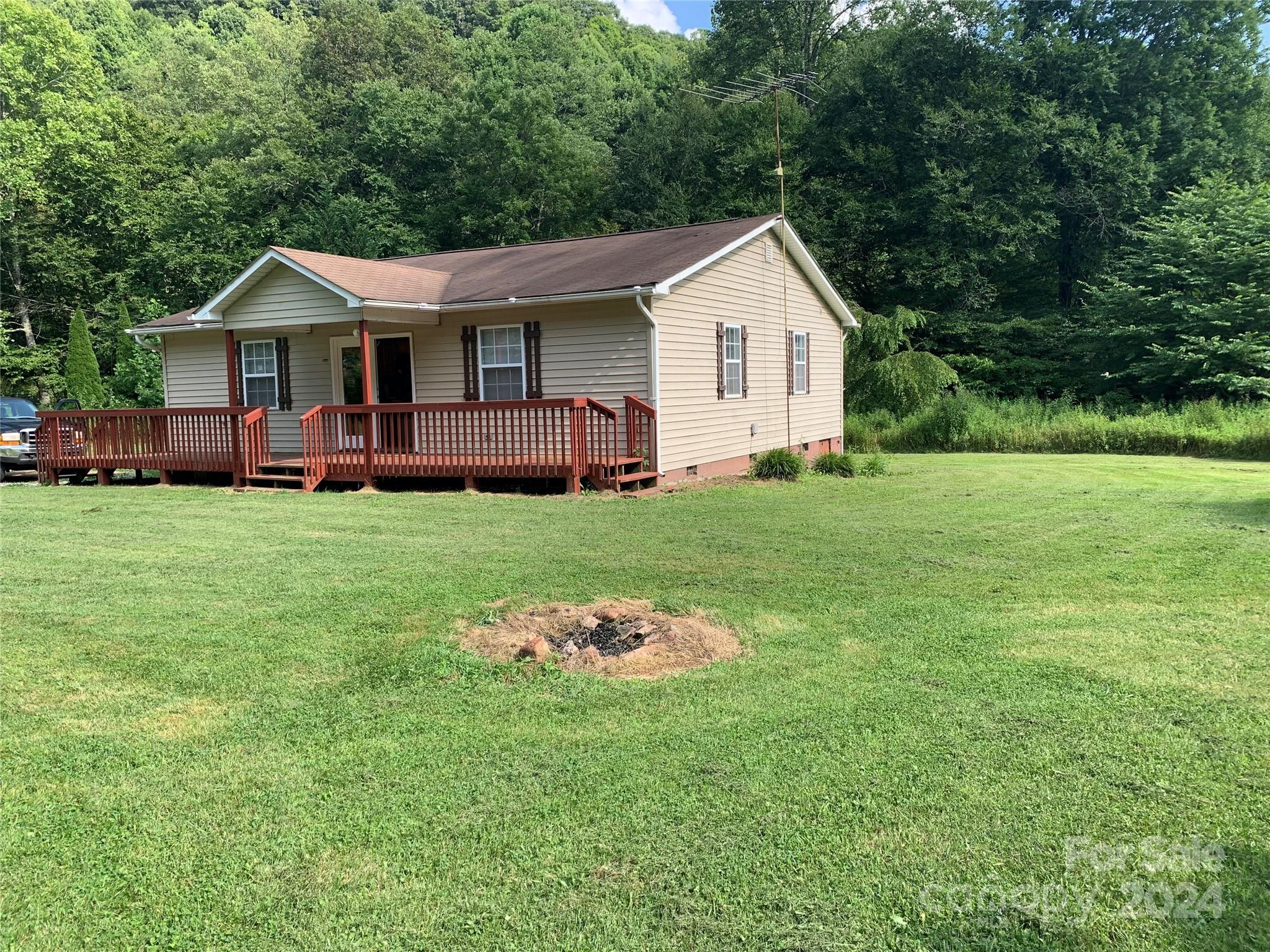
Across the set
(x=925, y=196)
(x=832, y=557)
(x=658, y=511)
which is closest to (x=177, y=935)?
(x=832, y=557)

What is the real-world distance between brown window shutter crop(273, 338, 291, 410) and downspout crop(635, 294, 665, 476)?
7.12 m

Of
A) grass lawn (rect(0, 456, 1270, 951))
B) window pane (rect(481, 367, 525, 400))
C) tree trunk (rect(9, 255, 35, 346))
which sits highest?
tree trunk (rect(9, 255, 35, 346))

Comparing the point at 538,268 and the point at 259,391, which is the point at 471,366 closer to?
the point at 538,268

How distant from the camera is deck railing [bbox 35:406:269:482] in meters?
13.6

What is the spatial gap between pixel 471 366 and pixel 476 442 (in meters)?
1.77

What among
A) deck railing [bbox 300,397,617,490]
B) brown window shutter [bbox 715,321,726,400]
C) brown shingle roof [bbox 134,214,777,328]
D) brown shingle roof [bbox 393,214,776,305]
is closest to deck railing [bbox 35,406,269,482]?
deck railing [bbox 300,397,617,490]

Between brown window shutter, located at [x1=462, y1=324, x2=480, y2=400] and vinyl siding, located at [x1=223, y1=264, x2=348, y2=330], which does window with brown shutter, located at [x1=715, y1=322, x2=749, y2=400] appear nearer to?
brown window shutter, located at [x1=462, y1=324, x2=480, y2=400]

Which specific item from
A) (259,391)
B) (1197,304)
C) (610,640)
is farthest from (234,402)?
(1197,304)

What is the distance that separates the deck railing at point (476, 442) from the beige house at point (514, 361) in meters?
0.03

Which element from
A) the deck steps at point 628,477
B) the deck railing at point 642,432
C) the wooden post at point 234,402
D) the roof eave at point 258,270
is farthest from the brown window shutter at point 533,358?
the wooden post at point 234,402

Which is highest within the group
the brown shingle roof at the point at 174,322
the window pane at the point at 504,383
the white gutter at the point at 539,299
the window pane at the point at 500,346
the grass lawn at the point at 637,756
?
the brown shingle roof at the point at 174,322

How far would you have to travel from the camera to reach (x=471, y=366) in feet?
46.2

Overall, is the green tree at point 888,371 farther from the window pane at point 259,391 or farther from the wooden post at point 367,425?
the window pane at point 259,391

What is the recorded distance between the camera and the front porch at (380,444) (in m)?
12.0
